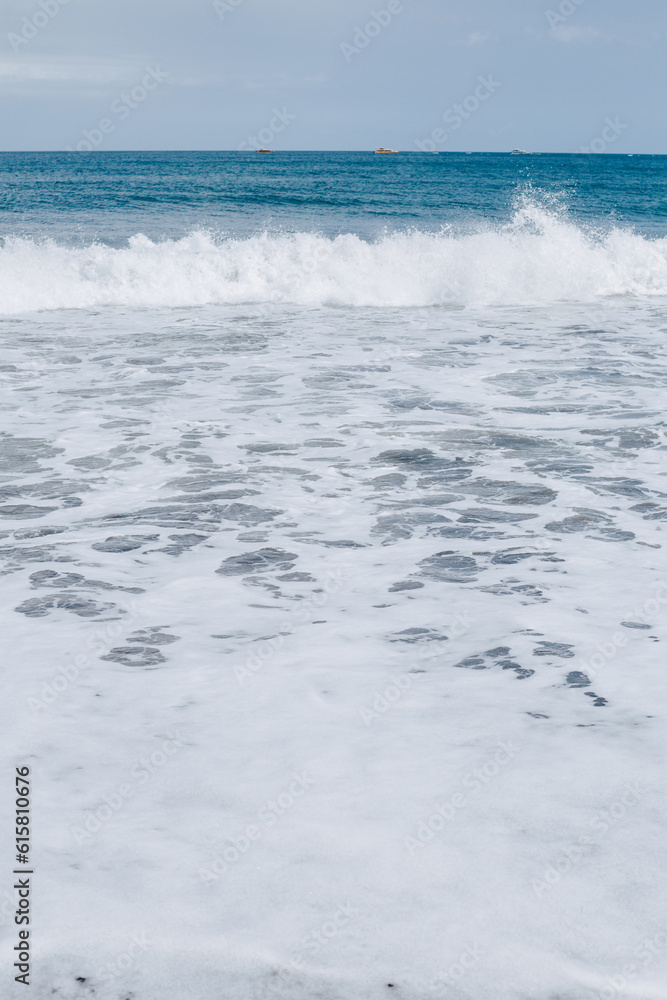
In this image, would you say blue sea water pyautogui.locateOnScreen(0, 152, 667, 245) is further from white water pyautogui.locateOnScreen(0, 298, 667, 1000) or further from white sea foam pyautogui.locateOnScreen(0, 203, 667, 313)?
white water pyautogui.locateOnScreen(0, 298, 667, 1000)

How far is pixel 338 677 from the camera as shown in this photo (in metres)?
3.58

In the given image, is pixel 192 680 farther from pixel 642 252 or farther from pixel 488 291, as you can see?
pixel 642 252

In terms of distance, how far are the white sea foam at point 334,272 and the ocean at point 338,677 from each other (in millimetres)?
6589

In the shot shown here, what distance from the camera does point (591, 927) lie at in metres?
2.30

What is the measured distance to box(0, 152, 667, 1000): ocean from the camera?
7.52ft

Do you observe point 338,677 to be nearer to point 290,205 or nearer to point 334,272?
point 334,272

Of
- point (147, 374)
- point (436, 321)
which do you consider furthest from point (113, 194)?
point (147, 374)

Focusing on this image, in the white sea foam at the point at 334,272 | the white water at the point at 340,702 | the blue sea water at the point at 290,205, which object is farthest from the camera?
the blue sea water at the point at 290,205

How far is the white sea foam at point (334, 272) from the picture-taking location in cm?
1609

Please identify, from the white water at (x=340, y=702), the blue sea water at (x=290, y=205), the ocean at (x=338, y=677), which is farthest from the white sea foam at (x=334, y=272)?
the white water at (x=340, y=702)

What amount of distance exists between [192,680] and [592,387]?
6.67m

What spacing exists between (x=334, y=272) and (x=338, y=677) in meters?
14.6

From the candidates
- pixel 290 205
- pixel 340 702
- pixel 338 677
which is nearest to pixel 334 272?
pixel 338 677

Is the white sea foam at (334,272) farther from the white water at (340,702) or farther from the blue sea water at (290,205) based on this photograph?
the white water at (340,702)
